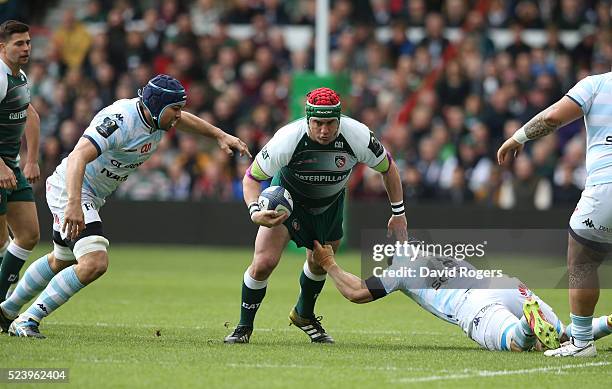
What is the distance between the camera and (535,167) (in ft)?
71.4

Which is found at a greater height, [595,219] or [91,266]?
[595,219]

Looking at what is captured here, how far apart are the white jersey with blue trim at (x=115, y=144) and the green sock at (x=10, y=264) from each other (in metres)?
1.11

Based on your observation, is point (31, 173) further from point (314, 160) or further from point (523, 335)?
point (523, 335)

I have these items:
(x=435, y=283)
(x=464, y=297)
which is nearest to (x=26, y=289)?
(x=435, y=283)

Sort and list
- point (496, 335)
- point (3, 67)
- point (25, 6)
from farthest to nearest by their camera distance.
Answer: point (25, 6)
point (3, 67)
point (496, 335)

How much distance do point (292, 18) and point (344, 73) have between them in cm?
451

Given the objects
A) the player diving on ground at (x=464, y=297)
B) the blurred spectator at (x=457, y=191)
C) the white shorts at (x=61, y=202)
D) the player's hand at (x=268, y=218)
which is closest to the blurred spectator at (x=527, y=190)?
the blurred spectator at (x=457, y=191)

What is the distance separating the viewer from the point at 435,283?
10211mm

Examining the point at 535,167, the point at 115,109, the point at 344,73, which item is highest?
the point at 115,109

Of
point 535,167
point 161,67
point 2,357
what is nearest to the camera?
point 2,357

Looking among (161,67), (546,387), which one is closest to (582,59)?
(161,67)

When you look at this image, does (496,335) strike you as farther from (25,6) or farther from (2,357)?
(25,6)

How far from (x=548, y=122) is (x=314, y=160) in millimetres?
2070

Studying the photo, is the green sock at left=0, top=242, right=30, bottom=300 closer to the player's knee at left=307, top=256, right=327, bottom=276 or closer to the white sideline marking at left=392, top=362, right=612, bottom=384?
the player's knee at left=307, top=256, right=327, bottom=276
